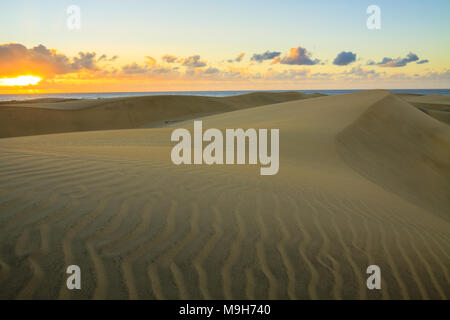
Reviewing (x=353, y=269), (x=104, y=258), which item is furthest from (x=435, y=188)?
(x=104, y=258)

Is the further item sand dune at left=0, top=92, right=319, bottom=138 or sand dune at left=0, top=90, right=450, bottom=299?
sand dune at left=0, top=92, right=319, bottom=138

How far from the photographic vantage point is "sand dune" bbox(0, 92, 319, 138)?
24.3 meters

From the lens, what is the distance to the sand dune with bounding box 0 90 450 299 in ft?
7.64

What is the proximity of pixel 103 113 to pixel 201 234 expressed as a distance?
29490mm

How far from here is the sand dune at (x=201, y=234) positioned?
2330mm

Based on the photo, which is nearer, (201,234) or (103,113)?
(201,234)

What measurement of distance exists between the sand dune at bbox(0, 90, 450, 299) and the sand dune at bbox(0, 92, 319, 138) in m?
22.3

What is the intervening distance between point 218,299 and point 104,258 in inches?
38.1

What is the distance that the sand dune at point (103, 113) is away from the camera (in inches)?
957

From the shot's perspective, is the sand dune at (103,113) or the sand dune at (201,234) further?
the sand dune at (103,113)

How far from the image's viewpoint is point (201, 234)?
301cm

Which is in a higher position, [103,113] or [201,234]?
[103,113]

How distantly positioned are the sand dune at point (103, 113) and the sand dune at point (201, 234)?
73.0ft
